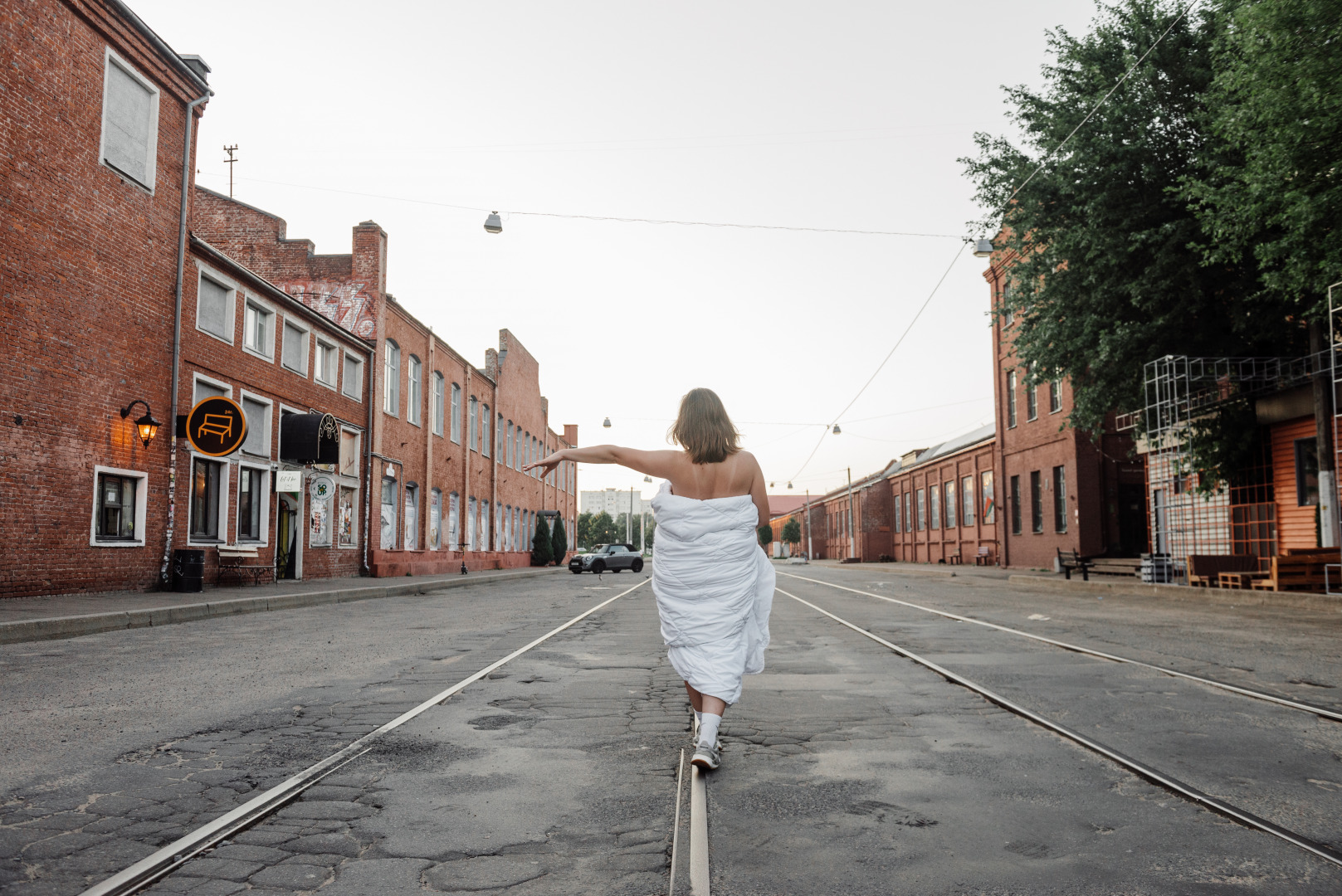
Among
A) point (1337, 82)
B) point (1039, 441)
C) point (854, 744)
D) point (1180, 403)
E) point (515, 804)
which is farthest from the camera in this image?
point (1039, 441)

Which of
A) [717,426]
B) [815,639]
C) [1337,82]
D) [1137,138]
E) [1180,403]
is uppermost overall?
[1137,138]

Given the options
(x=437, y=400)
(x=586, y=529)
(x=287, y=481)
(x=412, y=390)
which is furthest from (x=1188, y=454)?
(x=586, y=529)

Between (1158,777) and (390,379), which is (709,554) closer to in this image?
(1158,777)

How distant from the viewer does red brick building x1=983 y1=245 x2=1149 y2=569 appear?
98.6 ft

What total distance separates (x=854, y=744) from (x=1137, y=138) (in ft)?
55.2

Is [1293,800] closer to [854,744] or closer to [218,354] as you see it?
[854,744]

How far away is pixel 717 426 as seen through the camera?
4.40 metres

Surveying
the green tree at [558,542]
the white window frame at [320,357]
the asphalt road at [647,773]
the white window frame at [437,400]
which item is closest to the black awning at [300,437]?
the white window frame at [320,357]

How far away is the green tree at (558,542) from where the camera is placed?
51.0m

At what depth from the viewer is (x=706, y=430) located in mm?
4398

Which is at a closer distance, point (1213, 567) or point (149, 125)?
point (149, 125)

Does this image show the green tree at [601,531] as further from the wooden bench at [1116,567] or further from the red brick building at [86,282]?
the red brick building at [86,282]

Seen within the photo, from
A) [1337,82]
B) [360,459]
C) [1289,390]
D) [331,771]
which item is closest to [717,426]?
[331,771]

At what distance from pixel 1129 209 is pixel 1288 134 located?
5.22 metres
